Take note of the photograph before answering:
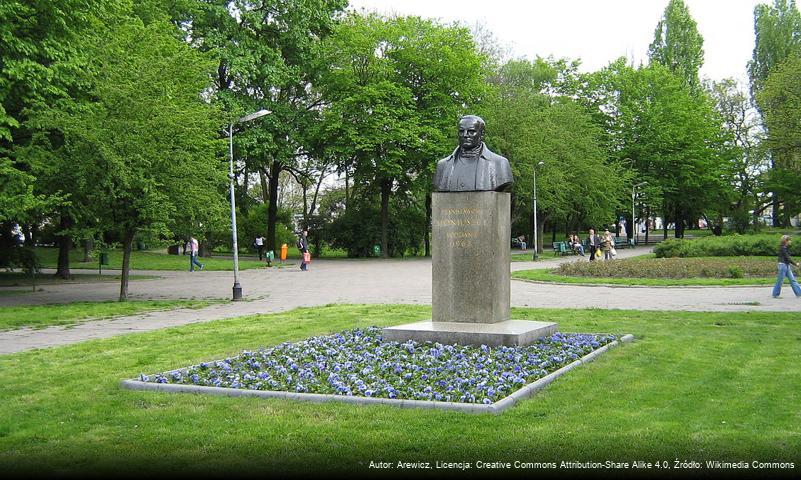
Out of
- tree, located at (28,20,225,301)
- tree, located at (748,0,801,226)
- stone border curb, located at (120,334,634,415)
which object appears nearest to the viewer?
stone border curb, located at (120,334,634,415)

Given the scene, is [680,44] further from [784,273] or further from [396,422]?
[396,422]

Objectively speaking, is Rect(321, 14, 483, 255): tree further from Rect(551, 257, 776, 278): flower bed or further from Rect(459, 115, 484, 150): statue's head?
Rect(459, 115, 484, 150): statue's head

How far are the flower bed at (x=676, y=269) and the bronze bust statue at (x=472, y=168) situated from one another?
16.9 m

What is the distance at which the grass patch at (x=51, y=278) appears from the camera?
3085 cm

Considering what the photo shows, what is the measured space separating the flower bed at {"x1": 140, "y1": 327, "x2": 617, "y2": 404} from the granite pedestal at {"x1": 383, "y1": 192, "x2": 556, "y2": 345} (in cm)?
91

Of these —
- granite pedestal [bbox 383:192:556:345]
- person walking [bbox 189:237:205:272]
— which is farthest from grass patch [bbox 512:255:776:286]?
person walking [bbox 189:237:205:272]

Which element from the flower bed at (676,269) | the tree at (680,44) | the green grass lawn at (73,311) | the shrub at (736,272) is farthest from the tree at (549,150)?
the green grass lawn at (73,311)

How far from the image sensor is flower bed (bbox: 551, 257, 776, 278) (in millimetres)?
27673

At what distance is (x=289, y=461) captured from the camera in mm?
5973

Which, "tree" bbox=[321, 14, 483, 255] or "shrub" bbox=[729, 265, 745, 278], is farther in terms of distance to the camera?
"tree" bbox=[321, 14, 483, 255]

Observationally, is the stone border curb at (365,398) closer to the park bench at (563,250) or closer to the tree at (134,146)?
the tree at (134,146)

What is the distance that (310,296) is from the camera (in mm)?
24375

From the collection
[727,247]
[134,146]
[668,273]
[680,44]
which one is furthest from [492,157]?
[680,44]

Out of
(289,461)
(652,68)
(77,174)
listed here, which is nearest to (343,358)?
(289,461)
